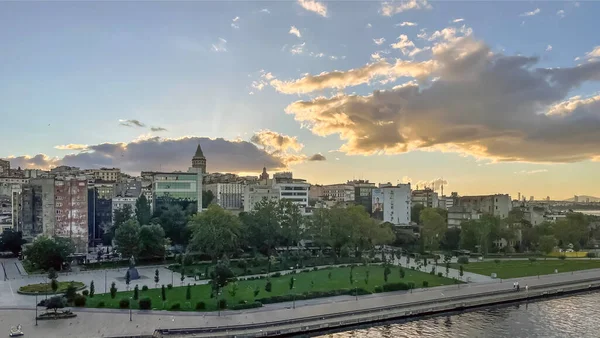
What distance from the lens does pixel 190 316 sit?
32.2 m

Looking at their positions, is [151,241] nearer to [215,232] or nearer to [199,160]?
[215,232]

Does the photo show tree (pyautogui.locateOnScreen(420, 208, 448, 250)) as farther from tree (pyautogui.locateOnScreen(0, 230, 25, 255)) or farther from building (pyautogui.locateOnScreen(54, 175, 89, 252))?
tree (pyautogui.locateOnScreen(0, 230, 25, 255))

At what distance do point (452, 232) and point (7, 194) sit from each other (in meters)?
102

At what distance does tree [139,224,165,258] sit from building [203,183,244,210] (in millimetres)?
68539

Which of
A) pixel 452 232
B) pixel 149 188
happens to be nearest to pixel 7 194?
pixel 149 188

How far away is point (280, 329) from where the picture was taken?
30266 millimetres

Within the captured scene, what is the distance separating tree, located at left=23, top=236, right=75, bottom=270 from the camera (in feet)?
162

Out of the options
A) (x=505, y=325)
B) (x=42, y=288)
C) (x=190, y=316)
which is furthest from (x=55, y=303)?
(x=505, y=325)

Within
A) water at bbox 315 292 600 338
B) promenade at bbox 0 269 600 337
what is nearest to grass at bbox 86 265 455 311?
promenade at bbox 0 269 600 337

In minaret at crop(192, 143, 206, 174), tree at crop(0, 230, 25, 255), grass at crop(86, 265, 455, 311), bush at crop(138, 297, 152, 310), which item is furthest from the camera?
minaret at crop(192, 143, 206, 174)

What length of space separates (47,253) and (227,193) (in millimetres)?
79846

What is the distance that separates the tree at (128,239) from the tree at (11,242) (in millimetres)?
16426

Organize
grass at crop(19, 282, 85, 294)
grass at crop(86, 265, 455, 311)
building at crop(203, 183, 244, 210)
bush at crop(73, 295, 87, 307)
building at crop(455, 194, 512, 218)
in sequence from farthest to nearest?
1. building at crop(203, 183, 244, 210)
2. building at crop(455, 194, 512, 218)
3. grass at crop(19, 282, 85, 294)
4. grass at crop(86, 265, 455, 311)
5. bush at crop(73, 295, 87, 307)

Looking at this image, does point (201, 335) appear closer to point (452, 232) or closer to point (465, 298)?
point (465, 298)
